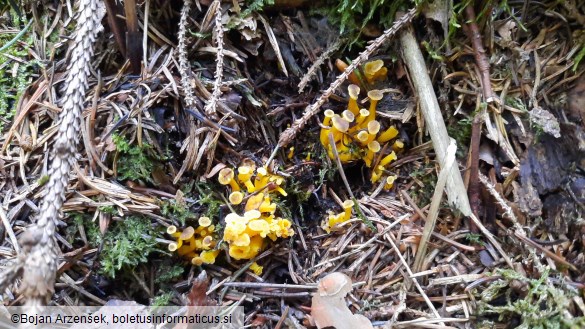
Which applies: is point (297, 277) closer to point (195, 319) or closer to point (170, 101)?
point (195, 319)

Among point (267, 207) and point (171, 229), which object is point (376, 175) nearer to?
point (267, 207)

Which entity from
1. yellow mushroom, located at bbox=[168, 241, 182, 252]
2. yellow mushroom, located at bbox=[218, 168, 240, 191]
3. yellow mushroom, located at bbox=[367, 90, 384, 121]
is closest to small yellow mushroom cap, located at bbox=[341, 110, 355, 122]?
yellow mushroom, located at bbox=[367, 90, 384, 121]

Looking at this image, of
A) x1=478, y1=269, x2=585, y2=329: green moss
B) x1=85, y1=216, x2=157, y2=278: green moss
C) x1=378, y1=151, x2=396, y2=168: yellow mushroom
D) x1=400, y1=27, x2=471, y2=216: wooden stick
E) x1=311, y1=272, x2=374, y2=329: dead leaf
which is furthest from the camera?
x1=378, y1=151, x2=396, y2=168: yellow mushroom

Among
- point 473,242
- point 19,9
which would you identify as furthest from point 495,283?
point 19,9

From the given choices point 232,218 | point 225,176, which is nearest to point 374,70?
point 225,176

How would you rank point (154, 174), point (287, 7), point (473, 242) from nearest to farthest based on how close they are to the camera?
point (473, 242) → point (154, 174) → point (287, 7)

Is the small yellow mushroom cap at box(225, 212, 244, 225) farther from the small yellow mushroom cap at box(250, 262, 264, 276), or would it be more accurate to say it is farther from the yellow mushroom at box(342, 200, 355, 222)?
the yellow mushroom at box(342, 200, 355, 222)

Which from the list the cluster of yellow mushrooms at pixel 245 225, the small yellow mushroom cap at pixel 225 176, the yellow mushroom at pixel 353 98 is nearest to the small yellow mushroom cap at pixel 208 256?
the cluster of yellow mushrooms at pixel 245 225
